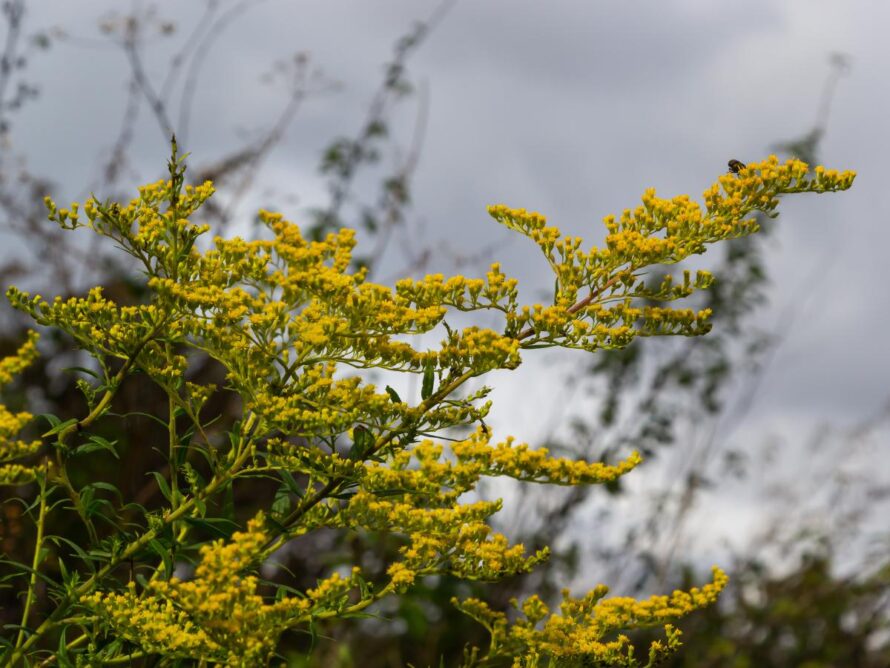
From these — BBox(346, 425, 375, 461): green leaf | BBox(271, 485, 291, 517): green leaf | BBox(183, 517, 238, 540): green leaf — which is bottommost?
BBox(183, 517, 238, 540): green leaf

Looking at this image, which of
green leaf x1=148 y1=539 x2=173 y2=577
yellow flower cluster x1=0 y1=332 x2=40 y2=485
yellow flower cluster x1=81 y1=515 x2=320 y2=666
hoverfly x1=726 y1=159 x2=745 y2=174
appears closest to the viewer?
→ yellow flower cluster x1=81 y1=515 x2=320 y2=666

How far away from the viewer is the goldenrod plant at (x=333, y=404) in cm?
306

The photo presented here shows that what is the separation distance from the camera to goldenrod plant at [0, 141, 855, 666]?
306cm

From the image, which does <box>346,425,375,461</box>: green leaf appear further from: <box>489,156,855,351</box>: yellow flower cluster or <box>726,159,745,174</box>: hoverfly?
<box>726,159,745,174</box>: hoverfly

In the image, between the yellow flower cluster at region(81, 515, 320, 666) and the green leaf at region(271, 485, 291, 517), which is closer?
the yellow flower cluster at region(81, 515, 320, 666)

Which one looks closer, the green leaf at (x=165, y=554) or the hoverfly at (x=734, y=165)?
the green leaf at (x=165, y=554)

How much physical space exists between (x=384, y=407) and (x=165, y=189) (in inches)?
42.2

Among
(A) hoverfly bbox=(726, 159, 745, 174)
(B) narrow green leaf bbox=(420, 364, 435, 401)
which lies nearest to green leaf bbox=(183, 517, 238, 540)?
(B) narrow green leaf bbox=(420, 364, 435, 401)

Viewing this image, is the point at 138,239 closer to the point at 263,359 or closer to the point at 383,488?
the point at 263,359

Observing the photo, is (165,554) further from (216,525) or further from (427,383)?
(427,383)

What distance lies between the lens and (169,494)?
3369 mm

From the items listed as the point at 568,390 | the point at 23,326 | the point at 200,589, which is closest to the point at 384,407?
the point at 200,589

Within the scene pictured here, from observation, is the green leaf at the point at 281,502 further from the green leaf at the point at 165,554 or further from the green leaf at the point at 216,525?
the green leaf at the point at 165,554

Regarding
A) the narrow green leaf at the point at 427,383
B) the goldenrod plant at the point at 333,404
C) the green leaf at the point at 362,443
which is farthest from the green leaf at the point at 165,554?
the narrow green leaf at the point at 427,383
